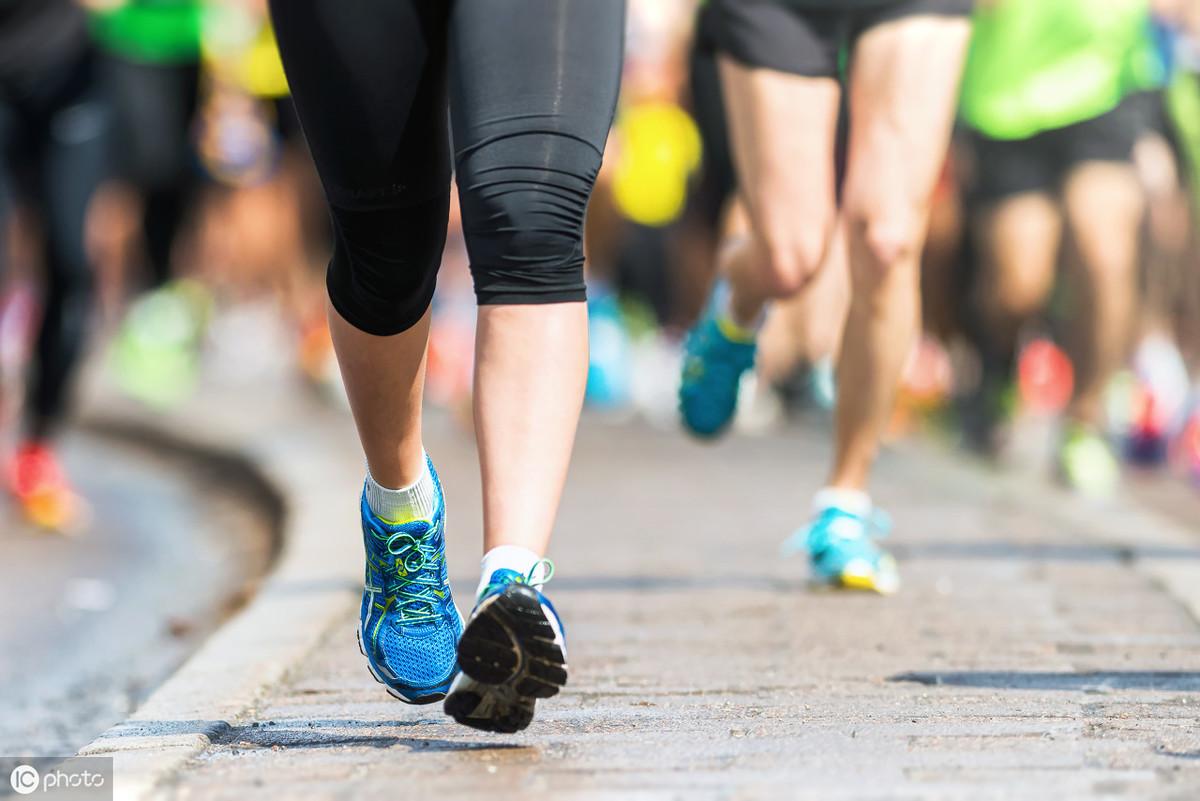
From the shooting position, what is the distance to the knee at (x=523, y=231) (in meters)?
2.96

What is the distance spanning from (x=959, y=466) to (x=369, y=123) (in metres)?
4.90

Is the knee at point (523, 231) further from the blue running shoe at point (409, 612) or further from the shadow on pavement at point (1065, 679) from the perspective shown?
the shadow on pavement at point (1065, 679)

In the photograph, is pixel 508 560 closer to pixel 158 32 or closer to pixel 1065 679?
pixel 1065 679

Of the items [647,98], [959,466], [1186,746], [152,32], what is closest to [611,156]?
[647,98]

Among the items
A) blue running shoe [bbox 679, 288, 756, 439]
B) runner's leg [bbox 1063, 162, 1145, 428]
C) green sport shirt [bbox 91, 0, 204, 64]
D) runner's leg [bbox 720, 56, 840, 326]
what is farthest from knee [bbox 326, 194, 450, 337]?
green sport shirt [bbox 91, 0, 204, 64]

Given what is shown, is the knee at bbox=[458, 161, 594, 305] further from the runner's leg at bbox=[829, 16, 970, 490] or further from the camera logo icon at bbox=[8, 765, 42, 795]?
the runner's leg at bbox=[829, 16, 970, 490]

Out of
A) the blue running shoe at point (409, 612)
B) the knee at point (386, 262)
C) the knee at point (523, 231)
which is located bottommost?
the blue running shoe at point (409, 612)

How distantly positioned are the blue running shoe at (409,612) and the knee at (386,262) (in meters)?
0.30

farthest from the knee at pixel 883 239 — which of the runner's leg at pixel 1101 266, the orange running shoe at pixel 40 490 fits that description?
the orange running shoe at pixel 40 490

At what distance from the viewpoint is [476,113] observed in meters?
2.99

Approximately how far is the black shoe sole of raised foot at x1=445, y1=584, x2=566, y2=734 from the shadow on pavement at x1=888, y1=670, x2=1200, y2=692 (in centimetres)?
91

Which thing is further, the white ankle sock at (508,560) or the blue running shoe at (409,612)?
the blue running shoe at (409,612)

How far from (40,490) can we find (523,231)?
417 cm

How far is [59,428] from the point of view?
7.06 m
